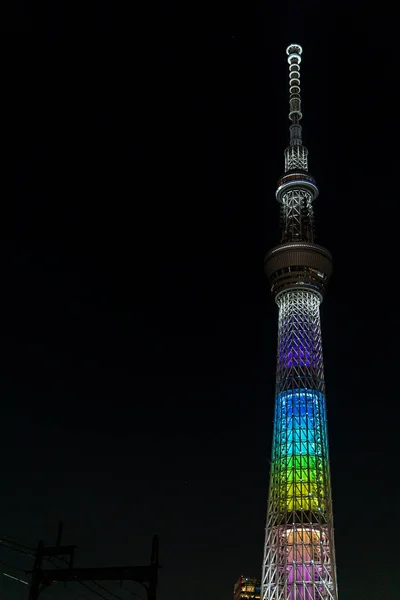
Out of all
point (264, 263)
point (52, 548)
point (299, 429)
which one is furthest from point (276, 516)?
point (52, 548)

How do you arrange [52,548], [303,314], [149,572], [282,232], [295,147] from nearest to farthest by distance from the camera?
[149,572] < [52,548] < [303,314] < [282,232] < [295,147]

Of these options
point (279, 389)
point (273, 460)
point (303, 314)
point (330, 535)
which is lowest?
point (330, 535)

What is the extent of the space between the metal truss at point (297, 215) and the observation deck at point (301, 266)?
2637mm

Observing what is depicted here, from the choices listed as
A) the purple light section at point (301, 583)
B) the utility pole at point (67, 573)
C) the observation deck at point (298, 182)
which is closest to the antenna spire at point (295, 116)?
the observation deck at point (298, 182)

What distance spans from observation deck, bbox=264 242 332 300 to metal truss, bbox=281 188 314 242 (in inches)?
104

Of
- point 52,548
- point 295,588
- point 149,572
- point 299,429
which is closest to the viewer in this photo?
point 149,572

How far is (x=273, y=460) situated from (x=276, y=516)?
6.83 meters

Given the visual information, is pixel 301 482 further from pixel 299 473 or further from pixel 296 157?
pixel 296 157

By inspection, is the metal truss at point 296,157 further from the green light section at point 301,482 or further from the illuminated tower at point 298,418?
the green light section at point 301,482

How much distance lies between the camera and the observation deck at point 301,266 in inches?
3787

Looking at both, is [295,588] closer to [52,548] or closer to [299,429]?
[299,429]

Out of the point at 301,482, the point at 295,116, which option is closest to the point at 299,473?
the point at 301,482

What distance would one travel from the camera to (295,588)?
79.4 metres

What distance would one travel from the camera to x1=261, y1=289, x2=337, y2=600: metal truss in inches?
3169
